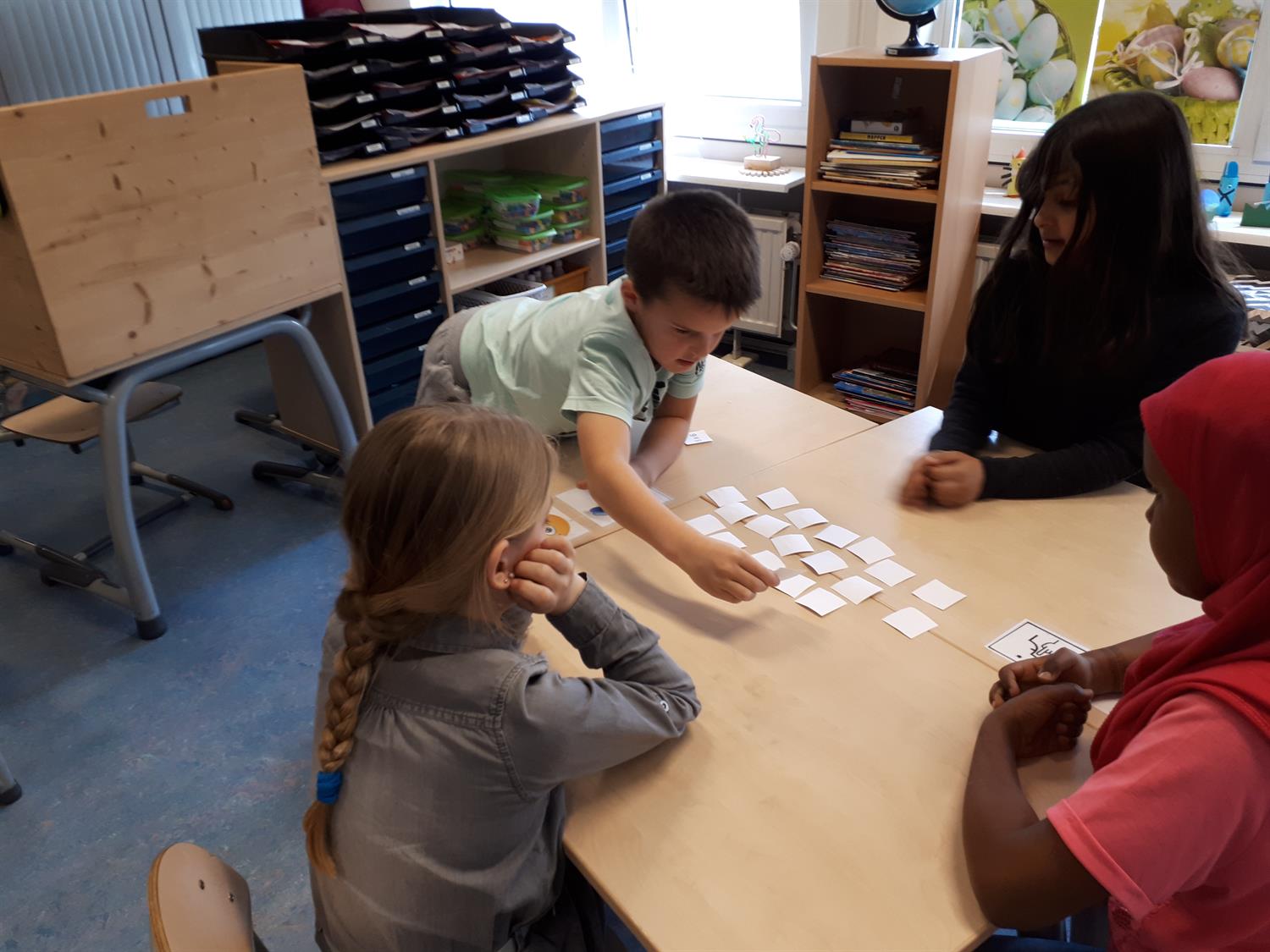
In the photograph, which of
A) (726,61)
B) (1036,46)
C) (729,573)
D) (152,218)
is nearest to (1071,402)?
(729,573)

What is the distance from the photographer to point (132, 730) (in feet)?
6.93

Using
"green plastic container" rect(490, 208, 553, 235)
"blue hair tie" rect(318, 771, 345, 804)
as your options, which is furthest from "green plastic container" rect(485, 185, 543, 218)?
"blue hair tie" rect(318, 771, 345, 804)

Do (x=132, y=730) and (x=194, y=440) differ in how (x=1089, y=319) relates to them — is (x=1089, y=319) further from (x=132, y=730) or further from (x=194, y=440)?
(x=194, y=440)

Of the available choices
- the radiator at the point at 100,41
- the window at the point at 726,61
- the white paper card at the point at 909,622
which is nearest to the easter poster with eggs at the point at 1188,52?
the window at the point at 726,61

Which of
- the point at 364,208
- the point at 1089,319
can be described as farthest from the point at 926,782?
the point at 364,208

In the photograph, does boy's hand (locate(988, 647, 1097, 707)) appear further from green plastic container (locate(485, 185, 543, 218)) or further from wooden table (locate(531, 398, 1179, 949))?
green plastic container (locate(485, 185, 543, 218))

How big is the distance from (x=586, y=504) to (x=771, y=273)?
2.31 m

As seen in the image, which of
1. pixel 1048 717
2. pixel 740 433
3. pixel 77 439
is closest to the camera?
pixel 1048 717

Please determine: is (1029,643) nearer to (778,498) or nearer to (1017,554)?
(1017,554)

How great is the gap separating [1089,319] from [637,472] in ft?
2.68

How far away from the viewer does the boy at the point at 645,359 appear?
133cm

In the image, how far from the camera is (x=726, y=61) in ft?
12.5

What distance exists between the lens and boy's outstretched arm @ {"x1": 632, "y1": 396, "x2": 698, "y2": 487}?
1572 millimetres

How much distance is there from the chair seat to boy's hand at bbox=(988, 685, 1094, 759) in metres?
2.32
